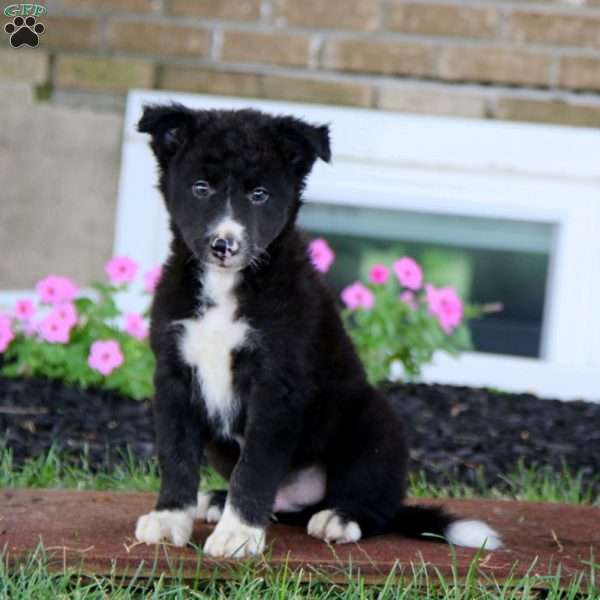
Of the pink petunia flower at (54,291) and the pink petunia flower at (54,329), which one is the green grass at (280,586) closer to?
the pink petunia flower at (54,329)

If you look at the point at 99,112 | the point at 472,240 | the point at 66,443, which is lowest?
the point at 66,443

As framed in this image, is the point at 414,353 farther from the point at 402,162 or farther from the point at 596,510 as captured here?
the point at 596,510

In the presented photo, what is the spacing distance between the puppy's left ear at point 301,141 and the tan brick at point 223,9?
3.15 metres

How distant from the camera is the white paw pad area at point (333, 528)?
338 cm

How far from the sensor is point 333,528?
339 cm

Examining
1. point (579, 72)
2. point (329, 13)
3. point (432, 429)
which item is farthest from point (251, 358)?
point (579, 72)

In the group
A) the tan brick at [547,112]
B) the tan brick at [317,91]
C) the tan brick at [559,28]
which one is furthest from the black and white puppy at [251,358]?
the tan brick at [559,28]

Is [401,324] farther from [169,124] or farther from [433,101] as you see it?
[169,124]

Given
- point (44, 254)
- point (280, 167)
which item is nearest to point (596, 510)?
point (280, 167)

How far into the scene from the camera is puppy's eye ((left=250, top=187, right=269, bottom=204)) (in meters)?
3.26

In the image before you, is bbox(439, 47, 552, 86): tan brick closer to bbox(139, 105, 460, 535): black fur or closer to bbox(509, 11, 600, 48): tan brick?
bbox(509, 11, 600, 48): tan brick

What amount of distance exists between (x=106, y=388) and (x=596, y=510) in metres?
2.25

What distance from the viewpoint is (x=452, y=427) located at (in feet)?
17.1

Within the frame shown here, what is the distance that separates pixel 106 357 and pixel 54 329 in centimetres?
27
